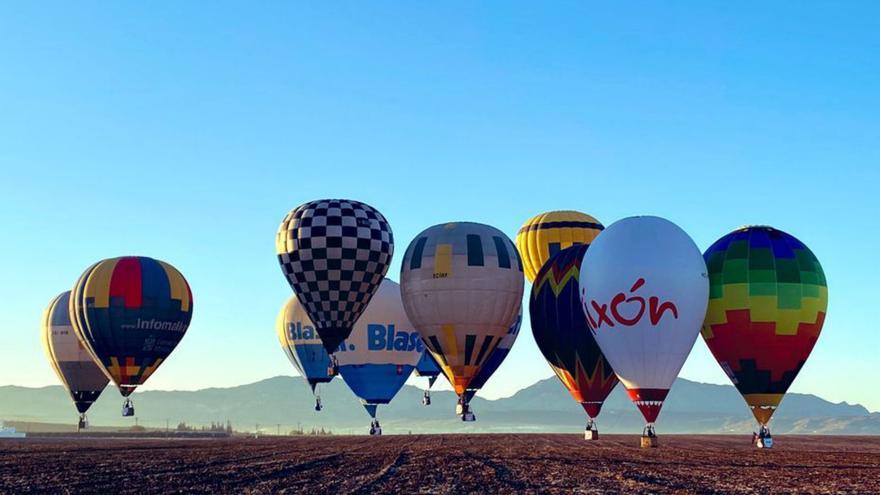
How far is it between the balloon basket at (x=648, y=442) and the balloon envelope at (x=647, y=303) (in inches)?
36.4

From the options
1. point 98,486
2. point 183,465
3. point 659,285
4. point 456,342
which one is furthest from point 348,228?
point 98,486

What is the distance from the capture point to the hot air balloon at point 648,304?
42.2m

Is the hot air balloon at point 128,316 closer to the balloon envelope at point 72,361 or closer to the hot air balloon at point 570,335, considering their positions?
the balloon envelope at point 72,361

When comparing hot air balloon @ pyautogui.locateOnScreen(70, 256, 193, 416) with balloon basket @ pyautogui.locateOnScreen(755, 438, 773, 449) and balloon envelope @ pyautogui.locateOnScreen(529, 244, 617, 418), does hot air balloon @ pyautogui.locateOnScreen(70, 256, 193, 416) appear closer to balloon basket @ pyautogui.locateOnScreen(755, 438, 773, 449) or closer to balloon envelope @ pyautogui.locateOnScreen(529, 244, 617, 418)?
balloon envelope @ pyautogui.locateOnScreen(529, 244, 617, 418)

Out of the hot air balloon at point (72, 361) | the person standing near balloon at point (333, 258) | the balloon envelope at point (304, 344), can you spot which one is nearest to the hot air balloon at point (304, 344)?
the balloon envelope at point (304, 344)

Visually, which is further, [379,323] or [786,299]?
[379,323]

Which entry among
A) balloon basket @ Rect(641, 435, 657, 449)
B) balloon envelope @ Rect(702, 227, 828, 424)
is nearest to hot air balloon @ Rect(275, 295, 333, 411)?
balloon basket @ Rect(641, 435, 657, 449)

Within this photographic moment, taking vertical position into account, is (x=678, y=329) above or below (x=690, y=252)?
below

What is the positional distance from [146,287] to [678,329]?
30.5 metres

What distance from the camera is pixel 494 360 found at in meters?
56.8

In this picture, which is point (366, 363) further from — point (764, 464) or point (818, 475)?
point (818, 475)

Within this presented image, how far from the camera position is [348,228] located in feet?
178

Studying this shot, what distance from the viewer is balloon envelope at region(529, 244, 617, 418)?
1887 inches

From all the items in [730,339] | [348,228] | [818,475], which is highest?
[348,228]
